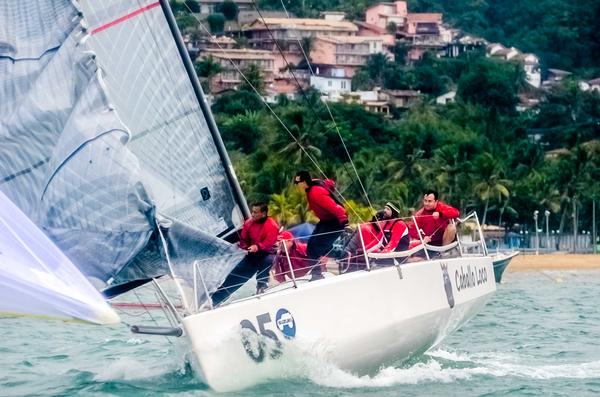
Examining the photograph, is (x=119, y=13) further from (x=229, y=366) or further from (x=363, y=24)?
(x=363, y=24)

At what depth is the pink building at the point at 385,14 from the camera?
437 feet

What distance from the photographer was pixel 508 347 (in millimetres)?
17891

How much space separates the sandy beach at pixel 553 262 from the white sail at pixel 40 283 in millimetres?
40475

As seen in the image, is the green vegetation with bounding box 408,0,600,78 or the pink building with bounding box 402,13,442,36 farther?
the pink building with bounding box 402,13,442,36

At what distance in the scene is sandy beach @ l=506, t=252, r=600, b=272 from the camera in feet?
167

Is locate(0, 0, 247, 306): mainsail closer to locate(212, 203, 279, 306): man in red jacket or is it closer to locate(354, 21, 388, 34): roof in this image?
locate(212, 203, 279, 306): man in red jacket

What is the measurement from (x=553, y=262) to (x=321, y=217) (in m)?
40.3

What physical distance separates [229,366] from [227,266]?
3.15 feet

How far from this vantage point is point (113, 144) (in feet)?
39.0

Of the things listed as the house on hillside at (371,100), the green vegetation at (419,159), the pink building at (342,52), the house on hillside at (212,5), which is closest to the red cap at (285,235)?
the green vegetation at (419,159)

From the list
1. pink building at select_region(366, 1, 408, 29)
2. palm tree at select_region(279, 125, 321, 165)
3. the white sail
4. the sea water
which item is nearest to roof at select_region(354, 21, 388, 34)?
pink building at select_region(366, 1, 408, 29)

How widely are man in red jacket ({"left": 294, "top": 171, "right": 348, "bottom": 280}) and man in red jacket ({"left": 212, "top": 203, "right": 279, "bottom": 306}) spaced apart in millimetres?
347

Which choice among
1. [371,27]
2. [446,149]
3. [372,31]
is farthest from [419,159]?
[372,31]

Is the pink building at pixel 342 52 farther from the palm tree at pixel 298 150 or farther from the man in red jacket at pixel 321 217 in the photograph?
the man in red jacket at pixel 321 217
